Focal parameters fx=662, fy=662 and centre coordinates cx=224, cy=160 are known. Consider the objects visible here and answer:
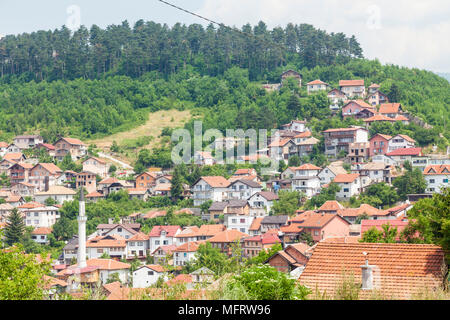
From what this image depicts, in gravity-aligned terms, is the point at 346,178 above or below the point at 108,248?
above

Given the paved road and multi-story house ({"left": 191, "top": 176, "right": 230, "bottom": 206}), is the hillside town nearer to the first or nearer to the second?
multi-story house ({"left": 191, "top": 176, "right": 230, "bottom": 206})

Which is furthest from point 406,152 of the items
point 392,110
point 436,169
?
point 392,110

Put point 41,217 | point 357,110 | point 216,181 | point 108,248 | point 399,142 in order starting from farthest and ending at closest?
1. point 357,110
2. point 399,142
3. point 216,181
4. point 41,217
5. point 108,248

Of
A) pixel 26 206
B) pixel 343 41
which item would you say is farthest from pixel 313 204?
pixel 343 41

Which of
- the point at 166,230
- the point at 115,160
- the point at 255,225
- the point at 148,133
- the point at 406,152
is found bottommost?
the point at 166,230

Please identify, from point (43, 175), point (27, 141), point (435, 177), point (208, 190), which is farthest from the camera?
point (27, 141)

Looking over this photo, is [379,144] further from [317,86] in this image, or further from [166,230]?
[166,230]
